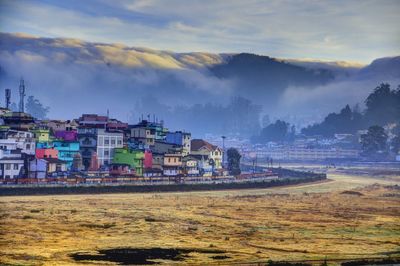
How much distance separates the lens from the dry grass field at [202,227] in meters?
31.5

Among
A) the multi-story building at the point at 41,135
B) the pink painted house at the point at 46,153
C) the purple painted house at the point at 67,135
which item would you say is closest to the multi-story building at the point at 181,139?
the purple painted house at the point at 67,135

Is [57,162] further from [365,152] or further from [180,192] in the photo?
[365,152]

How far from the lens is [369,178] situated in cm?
9325

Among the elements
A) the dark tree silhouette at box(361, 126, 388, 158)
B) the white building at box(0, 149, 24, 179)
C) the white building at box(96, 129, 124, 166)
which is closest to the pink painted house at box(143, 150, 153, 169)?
the white building at box(96, 129, 124, 166)

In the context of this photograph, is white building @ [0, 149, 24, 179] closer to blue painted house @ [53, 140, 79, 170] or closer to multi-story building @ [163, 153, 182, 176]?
blue painted house @ [53, 140, 79, 170]

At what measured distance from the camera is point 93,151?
7338cm

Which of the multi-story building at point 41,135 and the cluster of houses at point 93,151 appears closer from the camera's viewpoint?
the cluster of houses at point 93,151

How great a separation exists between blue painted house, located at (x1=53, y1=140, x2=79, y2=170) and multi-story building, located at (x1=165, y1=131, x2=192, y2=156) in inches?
733

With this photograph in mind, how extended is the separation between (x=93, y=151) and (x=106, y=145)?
207 cm

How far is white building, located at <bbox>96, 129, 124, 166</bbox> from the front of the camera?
74000mm

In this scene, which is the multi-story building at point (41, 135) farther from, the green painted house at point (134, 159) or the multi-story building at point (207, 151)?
the multi-story building at point (207, 151)

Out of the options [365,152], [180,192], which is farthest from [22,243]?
[365,152]

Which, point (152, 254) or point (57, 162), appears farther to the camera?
point (57, 162)

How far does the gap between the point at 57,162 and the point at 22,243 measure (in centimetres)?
3479
